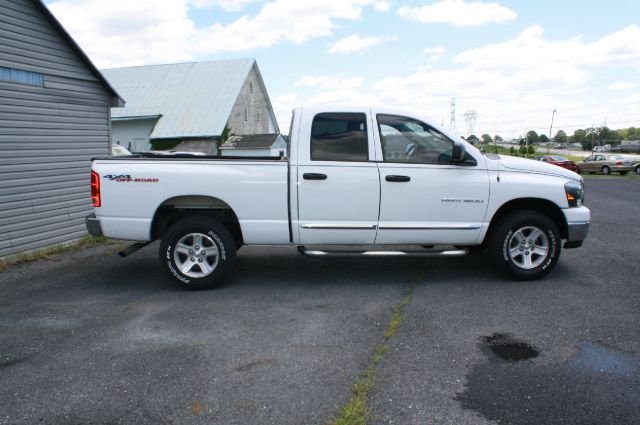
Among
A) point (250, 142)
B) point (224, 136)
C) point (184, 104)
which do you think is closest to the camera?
point (224, 136)

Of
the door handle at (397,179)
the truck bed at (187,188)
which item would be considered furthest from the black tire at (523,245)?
the truck bed at (187,188)

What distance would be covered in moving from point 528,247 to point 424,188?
150 cm

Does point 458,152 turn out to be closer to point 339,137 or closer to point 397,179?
point 397,179

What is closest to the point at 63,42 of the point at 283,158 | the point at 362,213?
the point at 283,158

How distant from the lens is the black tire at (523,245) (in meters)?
5.84

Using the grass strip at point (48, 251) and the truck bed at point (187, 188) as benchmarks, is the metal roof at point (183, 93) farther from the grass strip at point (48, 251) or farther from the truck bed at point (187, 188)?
the truck bed at point (187, 188)

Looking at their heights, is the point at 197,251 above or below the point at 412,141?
below

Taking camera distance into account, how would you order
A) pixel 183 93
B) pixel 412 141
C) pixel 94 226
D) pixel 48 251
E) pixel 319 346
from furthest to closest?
pixel 183 93 → pixel 48 251 → pixel 412 141 → pixel 94 226 → pixel 319 346

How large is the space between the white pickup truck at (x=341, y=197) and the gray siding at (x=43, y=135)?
3.60 m

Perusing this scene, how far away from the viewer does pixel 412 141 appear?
19.1 ft

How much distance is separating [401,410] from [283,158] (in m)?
3.45

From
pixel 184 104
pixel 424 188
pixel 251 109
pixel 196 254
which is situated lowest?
pixel 196 254

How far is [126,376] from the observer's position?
3652 mm

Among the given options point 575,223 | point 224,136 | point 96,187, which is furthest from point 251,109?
point 575,223
